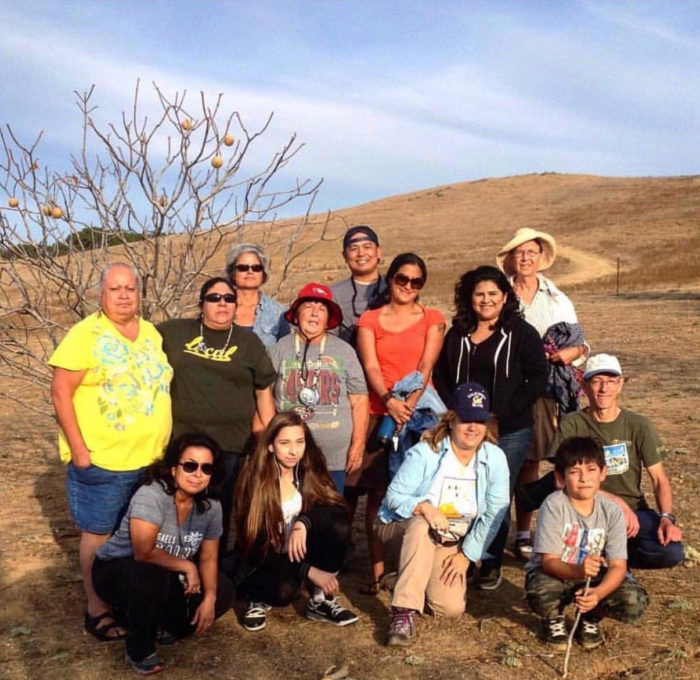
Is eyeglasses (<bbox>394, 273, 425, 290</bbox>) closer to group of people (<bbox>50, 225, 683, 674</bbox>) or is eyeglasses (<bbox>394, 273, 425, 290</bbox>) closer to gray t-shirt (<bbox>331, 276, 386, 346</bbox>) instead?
group of people (<bbox>50, 225, 683, 674</bbox>)

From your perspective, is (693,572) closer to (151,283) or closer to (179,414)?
(179,414)

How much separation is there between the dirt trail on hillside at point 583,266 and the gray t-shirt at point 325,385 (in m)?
28.8

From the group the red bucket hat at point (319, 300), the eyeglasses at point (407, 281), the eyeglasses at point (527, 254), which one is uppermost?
the eyeglasses at point (527, 254)

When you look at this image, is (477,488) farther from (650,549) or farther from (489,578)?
(650,549)

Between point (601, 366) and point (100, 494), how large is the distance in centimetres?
261

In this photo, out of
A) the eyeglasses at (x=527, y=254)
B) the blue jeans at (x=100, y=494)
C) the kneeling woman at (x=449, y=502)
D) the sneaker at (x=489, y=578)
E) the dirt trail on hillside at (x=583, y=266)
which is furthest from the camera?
the dirt trail on hillside at (x=583, y=266)

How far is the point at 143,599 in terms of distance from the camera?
3.66m

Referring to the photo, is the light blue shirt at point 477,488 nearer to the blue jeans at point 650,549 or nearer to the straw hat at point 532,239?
the blue jeans at point 650,549

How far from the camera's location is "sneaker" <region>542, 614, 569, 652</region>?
391cm

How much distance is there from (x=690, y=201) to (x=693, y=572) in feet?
165

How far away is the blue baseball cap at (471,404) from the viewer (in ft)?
13.7

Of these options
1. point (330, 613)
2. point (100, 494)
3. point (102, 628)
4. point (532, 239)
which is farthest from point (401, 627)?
point (532, 239)

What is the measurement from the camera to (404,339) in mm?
4582

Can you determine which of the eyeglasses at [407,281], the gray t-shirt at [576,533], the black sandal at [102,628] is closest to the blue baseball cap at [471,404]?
the gray t-shirt at [576,533]
